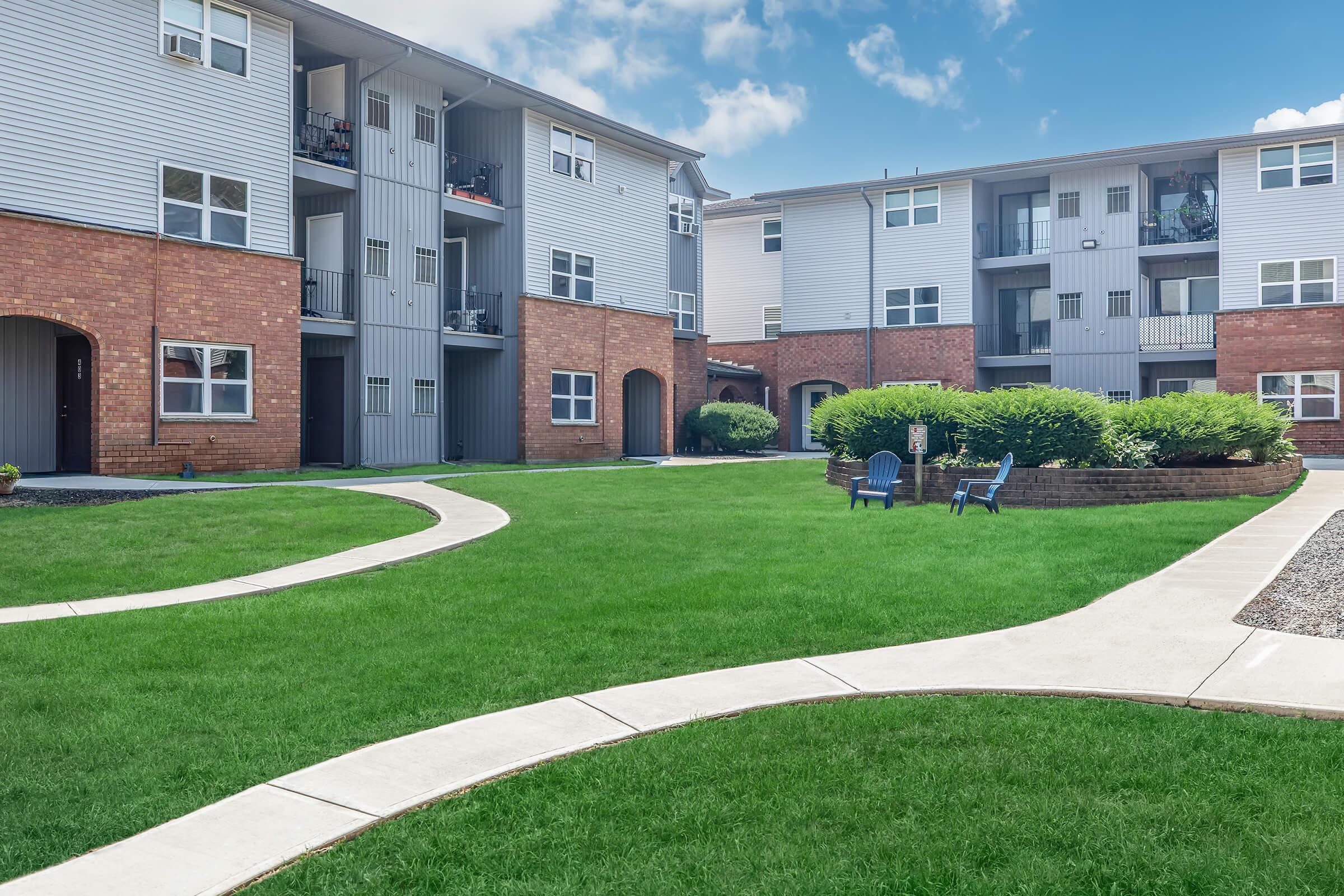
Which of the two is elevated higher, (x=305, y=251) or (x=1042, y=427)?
(x=305, y=251)

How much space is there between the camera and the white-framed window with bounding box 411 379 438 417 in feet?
77.3

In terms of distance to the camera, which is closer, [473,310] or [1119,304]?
[473,310]

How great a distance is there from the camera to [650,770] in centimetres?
457

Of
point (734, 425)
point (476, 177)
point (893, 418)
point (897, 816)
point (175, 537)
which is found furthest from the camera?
point (734, 425)

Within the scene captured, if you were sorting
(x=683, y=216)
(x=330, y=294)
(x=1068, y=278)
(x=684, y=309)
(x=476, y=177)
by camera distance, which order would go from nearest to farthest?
(x=330, y=294), (x=476, y=177), (x=1068, y=278), (x=683, y=216), (x=684, y=309)

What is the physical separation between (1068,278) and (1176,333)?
3.54m

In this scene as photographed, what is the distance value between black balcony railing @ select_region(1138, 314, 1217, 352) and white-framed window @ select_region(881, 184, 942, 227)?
7.30 m

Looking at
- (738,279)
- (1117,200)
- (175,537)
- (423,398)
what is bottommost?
(175,537)

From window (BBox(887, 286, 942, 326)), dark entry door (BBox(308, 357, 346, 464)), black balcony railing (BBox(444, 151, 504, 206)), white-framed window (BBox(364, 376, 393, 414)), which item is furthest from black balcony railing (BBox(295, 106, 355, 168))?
window (BBox(887, 286, 942, 326))

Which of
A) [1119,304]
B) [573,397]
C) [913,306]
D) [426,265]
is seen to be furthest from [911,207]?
[426,265]

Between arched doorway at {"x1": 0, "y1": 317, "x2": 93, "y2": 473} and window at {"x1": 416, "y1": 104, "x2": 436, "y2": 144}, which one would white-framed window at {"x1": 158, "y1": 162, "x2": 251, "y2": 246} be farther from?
window at {"x1": 416, "y1": 104, "x2": 436, "y2": 144}

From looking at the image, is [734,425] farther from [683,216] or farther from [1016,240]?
[1016,240]

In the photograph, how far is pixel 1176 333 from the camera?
31.2m

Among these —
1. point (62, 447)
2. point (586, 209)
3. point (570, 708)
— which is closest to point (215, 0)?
point (62, 447)
